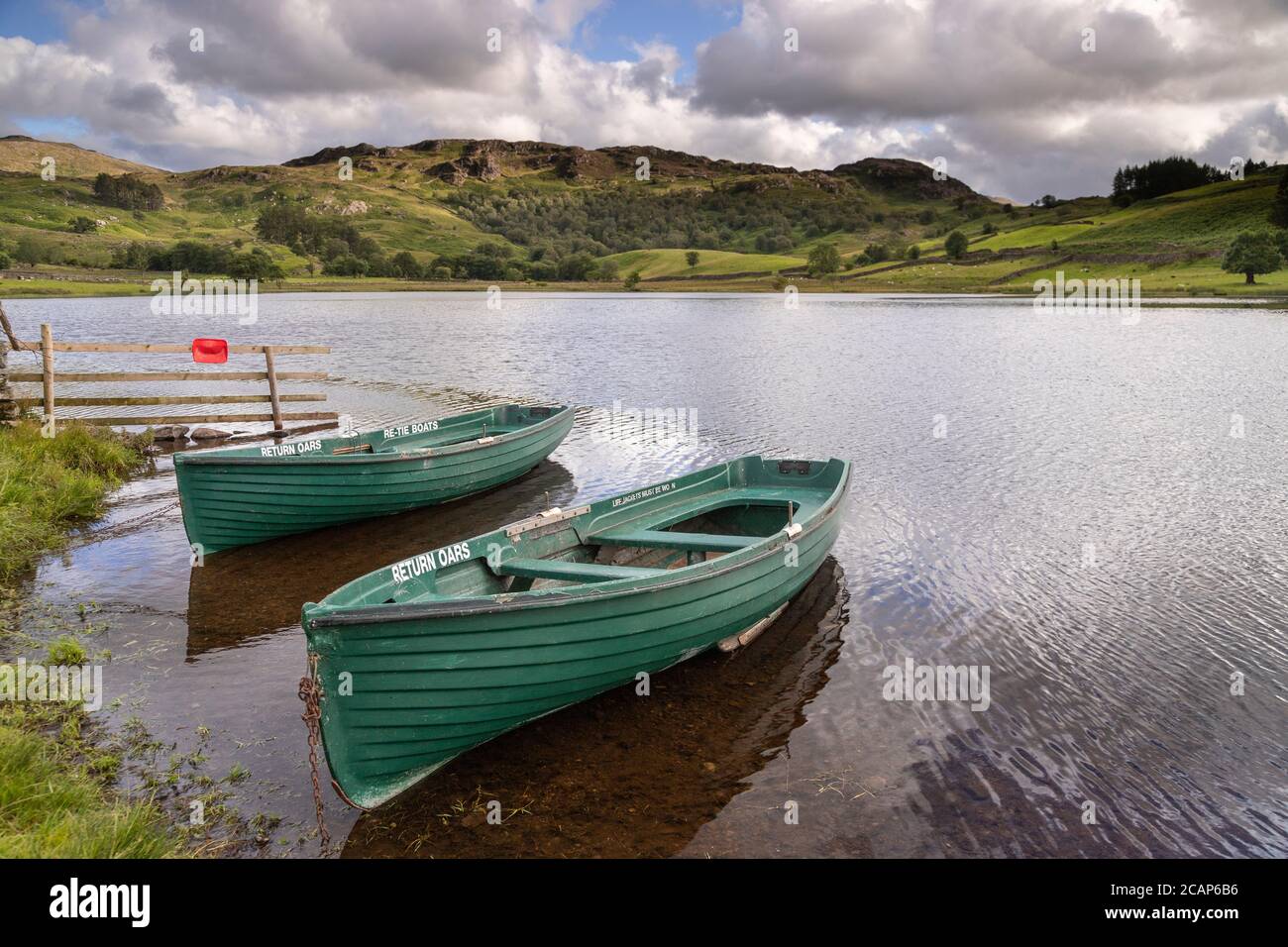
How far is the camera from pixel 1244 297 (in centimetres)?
Answer: 8462

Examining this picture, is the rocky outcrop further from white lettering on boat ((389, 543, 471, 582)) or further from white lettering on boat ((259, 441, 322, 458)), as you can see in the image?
white lettering on boat ((389, 543, 471, 582))

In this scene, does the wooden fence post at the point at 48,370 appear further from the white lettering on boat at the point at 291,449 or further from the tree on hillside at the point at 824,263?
the tree on hillside at the point at 824,263

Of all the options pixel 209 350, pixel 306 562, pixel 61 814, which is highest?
pixel 209 350

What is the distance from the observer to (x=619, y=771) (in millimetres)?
7875

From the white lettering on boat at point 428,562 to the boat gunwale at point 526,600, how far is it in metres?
1.06

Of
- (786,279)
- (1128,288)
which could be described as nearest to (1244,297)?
(1128,288)

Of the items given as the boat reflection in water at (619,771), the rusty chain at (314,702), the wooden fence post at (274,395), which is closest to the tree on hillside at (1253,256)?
the wooden fence post at (274,395)

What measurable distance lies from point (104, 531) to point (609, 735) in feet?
36.5

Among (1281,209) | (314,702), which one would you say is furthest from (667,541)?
(1281,209)

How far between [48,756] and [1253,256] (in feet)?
366

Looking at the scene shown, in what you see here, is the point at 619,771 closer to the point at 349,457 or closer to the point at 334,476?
the point at 334,476

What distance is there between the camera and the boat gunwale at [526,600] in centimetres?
668
